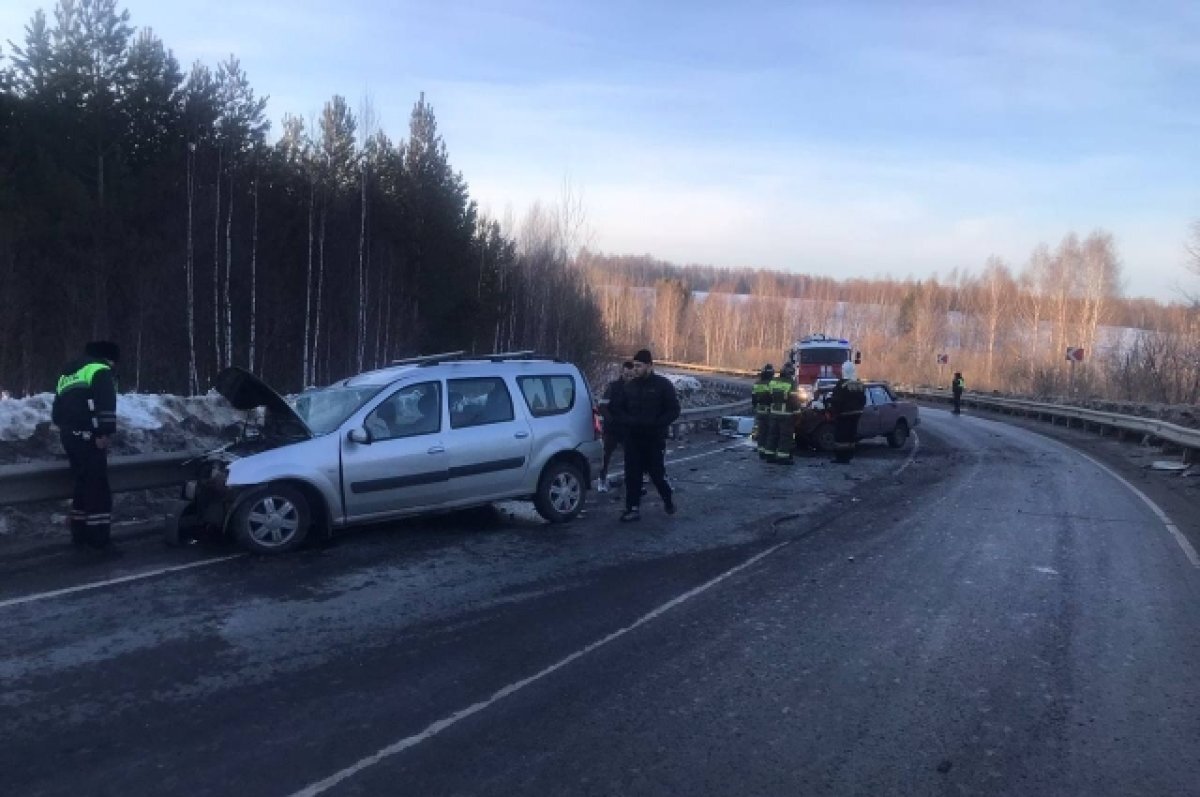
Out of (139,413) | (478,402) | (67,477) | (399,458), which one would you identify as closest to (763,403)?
(478,402)

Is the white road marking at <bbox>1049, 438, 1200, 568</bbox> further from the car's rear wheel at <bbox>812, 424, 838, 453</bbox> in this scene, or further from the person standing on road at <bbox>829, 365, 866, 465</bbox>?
the car's rear wheel at <bbox>812, 424, 838, 453</bbox>

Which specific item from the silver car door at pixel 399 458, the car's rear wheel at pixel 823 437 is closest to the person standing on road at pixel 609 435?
the silver car door at pixel 399 458

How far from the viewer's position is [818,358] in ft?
105

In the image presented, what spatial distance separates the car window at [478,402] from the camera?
9797 millimetres

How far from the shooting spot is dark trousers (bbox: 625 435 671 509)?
10984 millimetres

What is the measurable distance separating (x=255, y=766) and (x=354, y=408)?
200 inches

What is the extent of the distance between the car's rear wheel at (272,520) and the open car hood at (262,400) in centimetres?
62

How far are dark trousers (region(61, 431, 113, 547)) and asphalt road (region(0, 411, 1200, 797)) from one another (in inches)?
12.9

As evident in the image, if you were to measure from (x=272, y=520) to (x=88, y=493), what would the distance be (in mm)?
1553

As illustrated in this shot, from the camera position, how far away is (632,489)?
433 inches

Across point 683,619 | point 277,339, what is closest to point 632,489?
point 683,619

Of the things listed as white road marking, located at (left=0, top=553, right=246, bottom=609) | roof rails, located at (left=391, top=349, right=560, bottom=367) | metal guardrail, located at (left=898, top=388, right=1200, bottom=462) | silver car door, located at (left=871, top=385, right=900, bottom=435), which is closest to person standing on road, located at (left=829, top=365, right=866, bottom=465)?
silver car door, located at (left=871, top=385, right=900, bottom=435)

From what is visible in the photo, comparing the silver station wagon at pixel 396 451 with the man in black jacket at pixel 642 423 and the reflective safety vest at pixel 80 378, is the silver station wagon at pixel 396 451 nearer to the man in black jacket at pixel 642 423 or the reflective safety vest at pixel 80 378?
the man in black jacket at pixel 642 423

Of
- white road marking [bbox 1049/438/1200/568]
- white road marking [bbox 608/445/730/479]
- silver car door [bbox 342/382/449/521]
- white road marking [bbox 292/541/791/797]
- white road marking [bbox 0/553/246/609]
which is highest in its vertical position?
silver car door [bbox 342/382/449/521]
